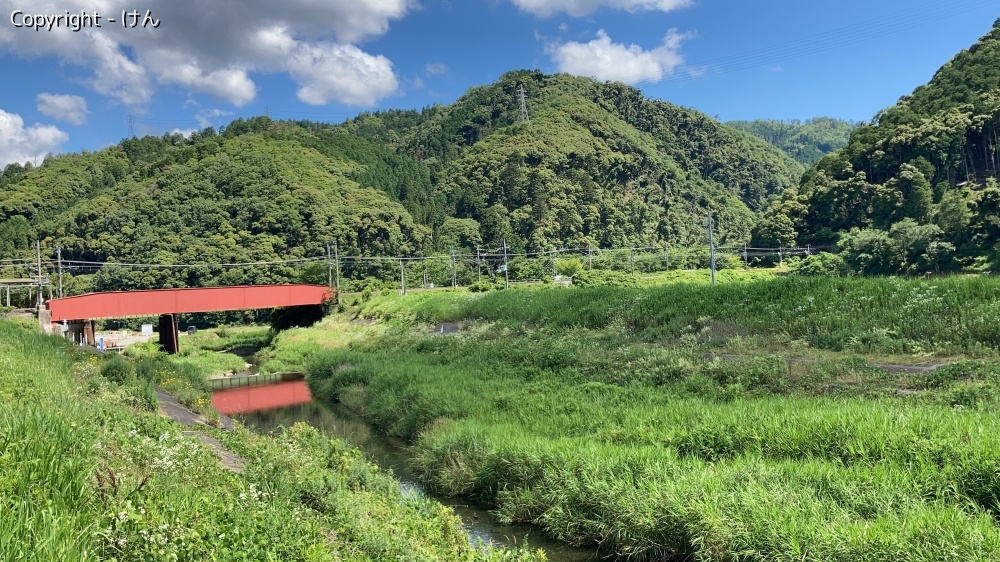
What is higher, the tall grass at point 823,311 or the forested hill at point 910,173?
the forested hill at point 910,173

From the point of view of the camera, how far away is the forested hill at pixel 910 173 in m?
46.8

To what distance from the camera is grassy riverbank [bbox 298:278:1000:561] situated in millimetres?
6738

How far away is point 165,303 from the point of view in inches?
1561

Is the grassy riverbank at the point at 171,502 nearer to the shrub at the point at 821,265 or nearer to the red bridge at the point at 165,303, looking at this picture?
the red bridge at the point at 165,303

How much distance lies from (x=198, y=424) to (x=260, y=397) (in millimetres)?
13881

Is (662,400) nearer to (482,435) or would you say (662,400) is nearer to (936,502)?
(482,435)

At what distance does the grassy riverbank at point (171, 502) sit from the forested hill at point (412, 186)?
213 feet

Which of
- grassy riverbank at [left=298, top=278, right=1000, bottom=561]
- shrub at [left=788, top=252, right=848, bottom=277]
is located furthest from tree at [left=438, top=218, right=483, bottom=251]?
grassy riverbank at [left=298, top=278, right=1000, bottom=561]

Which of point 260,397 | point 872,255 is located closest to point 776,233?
point 872,255

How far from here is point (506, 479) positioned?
10820mm

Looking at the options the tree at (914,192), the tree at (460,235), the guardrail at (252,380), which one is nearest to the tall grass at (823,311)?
the guardrail at (252,380)

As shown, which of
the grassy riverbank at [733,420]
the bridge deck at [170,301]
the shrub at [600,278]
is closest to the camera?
the grassy riverbank at [733,420]

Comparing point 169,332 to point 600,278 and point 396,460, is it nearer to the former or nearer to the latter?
point 396,460

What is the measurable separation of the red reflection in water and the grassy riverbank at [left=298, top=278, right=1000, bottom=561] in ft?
6.44
